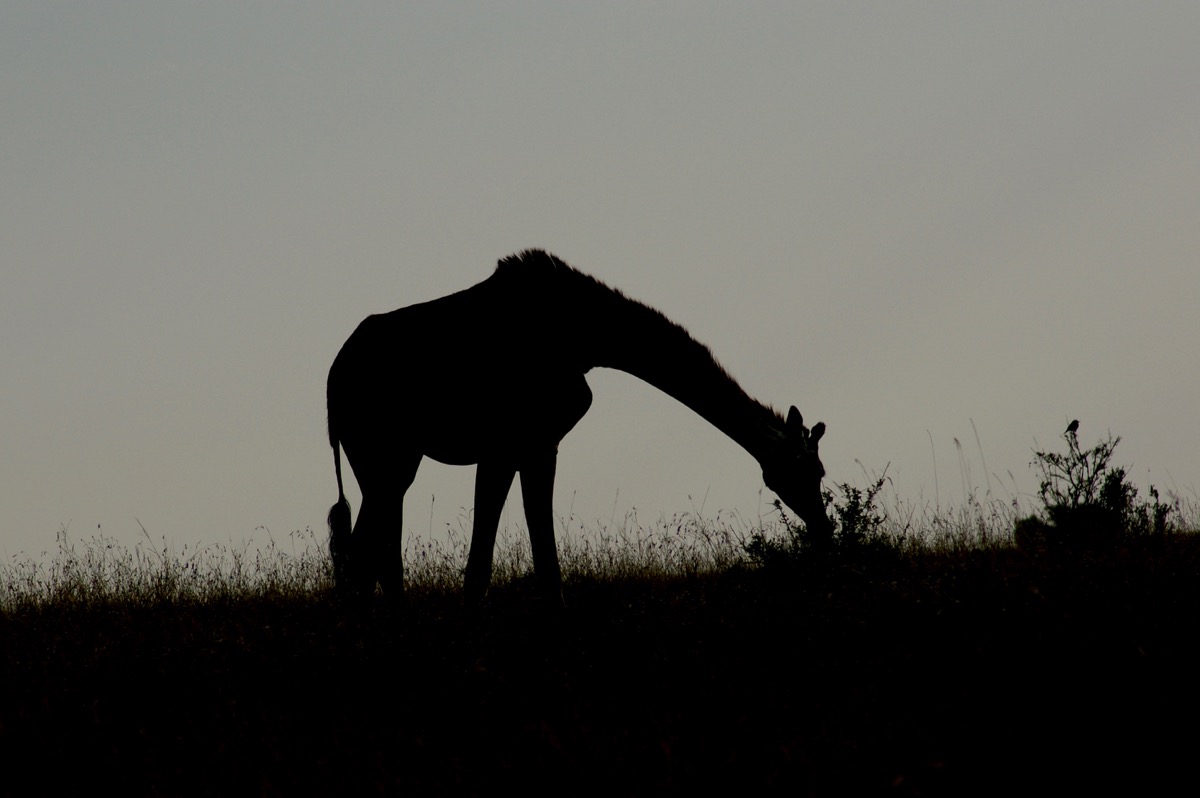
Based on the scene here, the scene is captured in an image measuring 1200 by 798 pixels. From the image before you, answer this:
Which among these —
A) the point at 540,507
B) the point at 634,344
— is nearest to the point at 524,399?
the point at 540,507

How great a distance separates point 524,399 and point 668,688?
361cm

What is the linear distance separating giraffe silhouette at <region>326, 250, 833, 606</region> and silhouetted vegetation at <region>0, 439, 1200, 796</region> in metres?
0.56

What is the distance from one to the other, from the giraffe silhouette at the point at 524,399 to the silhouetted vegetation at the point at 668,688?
1.84 feet

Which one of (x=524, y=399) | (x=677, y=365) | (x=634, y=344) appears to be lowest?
(x=524, y=399)

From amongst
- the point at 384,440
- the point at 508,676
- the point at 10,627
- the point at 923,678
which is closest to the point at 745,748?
the point at 923,678

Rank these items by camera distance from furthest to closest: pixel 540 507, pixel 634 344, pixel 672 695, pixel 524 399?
pixel 634 344 → pixel 524 399 → pixel 540 507 → pixel 672 695

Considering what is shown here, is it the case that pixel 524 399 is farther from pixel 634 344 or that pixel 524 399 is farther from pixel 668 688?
pixel 668 688

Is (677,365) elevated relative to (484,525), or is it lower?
elevated

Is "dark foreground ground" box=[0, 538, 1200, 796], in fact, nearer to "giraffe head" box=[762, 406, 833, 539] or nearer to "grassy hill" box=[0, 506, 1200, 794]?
"grassy hill" box=[0, 506, 1200, 794]

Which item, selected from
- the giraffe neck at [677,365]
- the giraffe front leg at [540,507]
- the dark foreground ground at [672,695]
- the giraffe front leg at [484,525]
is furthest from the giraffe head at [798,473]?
the giraffe front leg at [484,525]

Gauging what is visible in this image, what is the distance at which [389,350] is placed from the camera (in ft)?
31.2

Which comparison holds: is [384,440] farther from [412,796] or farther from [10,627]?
[412,796]

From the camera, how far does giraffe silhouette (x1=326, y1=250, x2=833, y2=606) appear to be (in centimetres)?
869

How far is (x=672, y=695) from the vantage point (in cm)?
543
